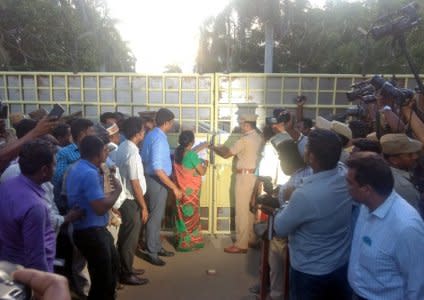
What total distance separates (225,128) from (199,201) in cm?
114

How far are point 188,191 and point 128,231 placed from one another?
118cm

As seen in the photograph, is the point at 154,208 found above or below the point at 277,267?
above

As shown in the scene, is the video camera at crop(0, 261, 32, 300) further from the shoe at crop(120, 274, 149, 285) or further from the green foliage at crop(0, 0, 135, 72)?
the green foliage at crop(0, 0, 135, 72)

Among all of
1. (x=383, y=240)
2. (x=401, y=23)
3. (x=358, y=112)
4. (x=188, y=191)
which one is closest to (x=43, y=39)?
(x=188, y=191)

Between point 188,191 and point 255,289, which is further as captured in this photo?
point 188,191

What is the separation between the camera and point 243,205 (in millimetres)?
5457

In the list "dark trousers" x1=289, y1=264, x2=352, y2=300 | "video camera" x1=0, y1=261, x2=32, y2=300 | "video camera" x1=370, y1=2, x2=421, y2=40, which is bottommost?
"dark trousers" x1=289, y1=264, x2=352, y2=300

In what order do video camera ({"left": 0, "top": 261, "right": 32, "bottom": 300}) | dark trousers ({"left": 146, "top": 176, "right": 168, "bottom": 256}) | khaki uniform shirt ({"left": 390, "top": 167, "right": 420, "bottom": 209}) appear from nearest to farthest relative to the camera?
video camera ({"left": 0, "top": 261, "right": 32, "bottom": 300}), khaki uniform shirt ({"left": 390, "top": 167, "right": 420, "bottom": 209}), dark trousers ({"left": 146, "top": 176, "right": 168, "bottom": 256})

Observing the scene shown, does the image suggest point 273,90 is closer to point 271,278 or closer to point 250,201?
point 250,201

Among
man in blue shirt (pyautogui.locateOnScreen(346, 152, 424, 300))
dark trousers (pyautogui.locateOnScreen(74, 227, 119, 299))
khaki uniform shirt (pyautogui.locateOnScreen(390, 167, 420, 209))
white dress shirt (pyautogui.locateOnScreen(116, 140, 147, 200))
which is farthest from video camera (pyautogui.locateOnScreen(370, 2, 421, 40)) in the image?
dark trousers (pyautogui.locateOnScreen(74, 227, 119, 299))

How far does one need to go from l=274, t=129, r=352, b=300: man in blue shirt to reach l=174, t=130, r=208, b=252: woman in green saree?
2.84 meters

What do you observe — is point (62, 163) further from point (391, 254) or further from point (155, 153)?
point (391, 254)

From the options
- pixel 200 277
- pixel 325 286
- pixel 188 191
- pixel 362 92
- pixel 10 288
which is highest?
pixel 362 92

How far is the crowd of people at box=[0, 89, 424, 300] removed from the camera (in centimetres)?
197
